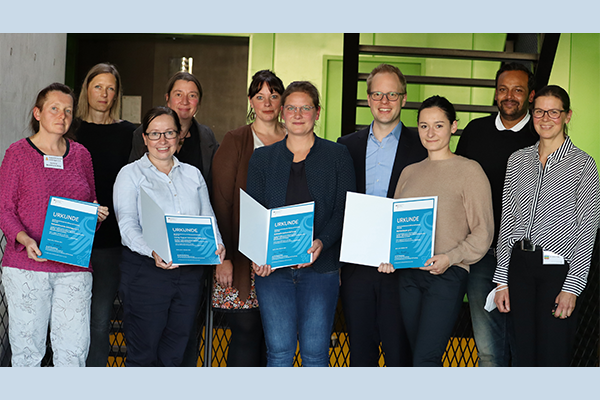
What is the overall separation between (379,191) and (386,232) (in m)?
0.34

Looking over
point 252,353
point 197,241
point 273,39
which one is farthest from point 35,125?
point 273,39

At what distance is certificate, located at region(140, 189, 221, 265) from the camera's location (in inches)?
95.6

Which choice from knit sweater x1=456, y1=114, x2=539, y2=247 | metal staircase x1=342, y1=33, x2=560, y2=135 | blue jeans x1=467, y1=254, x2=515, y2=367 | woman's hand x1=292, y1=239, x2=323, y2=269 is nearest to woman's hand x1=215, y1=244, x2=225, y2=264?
woman's hand x1=292, y1=239, x2=323, y2=269

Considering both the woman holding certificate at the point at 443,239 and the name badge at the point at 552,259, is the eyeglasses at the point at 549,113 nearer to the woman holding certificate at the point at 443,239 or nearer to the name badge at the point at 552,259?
the woman holding certificate at the point at 443,239

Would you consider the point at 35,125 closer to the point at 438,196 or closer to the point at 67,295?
the point at 67,295

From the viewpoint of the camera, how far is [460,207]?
8.24ft

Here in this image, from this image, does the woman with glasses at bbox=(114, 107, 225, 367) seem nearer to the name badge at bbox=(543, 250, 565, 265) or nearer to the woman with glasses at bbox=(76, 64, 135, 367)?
the woman with glasses at bbox=(76, 64, 135, 367)

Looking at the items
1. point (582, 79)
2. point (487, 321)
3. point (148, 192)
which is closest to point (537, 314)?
point (487, 321)

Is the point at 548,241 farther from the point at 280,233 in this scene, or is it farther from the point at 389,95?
the point at 280,233

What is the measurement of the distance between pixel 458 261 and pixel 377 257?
347 millimetres

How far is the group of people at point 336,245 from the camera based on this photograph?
8.11ft

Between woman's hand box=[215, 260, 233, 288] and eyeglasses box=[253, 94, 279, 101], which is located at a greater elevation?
eyeglasses box=[253, 94, 279, 101]

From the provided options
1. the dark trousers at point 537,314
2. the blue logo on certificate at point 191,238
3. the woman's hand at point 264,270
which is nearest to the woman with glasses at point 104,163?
the blue logo on certificate at point 191,238

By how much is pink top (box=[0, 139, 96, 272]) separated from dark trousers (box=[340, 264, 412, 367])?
124cm
